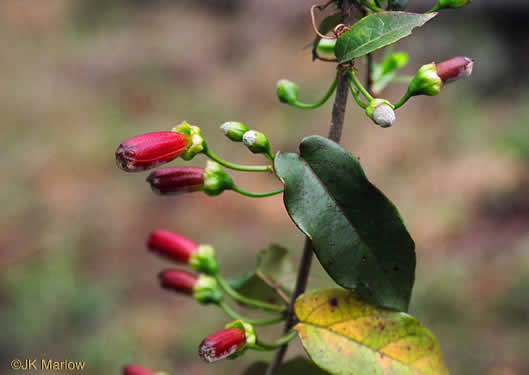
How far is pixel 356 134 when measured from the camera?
464 centimetres

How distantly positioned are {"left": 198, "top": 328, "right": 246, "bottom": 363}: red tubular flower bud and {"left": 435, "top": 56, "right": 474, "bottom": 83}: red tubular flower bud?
449 millimetres

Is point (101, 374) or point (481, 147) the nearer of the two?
point (101, 374)

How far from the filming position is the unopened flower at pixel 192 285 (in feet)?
2.94

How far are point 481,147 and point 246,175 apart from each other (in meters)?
2.06

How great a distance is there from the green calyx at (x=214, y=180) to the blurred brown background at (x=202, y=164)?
29 cm

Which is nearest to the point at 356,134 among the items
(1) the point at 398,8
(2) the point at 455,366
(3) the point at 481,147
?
(3) the point at 481,147

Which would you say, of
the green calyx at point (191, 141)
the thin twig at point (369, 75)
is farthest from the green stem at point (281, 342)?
the thin twig at point (369, 75)

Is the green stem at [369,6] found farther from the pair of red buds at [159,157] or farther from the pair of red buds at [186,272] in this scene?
the pair of red buds at [186,272]

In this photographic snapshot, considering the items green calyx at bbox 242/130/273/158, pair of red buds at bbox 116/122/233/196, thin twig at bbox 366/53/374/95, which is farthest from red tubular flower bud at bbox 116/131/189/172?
thin twig at bbox 366/53/374/95

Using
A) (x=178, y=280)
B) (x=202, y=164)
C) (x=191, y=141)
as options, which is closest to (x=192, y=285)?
(x=178, y=280)

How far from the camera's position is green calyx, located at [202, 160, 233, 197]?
2.55 feet

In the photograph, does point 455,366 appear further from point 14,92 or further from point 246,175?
point 14,92

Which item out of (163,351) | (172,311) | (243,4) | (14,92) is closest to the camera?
(163,351)

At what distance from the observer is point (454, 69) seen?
0.66m
